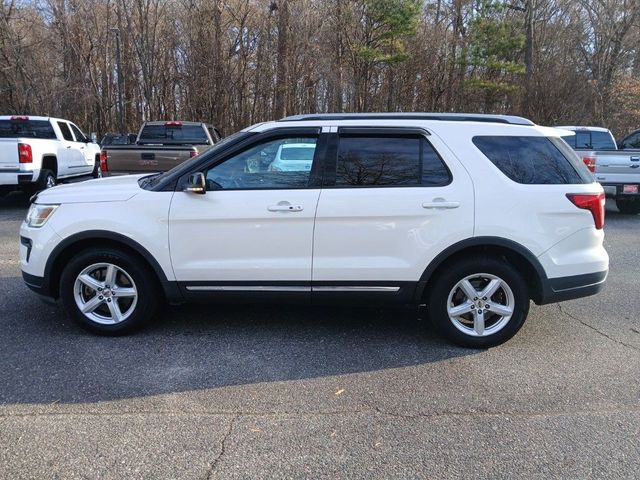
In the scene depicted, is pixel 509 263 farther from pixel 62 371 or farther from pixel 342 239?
pixel 62 371

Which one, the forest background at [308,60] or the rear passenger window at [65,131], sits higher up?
the forest background at [308,60]

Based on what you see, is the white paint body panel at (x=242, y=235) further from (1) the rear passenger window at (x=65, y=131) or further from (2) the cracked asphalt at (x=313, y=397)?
(1) the rear passenger window at (x=65, y=131)

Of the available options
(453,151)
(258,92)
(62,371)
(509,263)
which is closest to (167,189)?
(62,371)

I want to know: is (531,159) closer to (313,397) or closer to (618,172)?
(313,397)

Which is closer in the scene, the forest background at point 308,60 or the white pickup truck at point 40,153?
the white pickup truck at point 40,153

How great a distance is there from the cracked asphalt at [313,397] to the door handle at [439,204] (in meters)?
1.15

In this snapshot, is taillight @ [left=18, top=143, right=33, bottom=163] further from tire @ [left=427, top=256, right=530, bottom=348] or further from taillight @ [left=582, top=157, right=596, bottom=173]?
taillight @ [left=582, top=157, right=596, bottom=173]

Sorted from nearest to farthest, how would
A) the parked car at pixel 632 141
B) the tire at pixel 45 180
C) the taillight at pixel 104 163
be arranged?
the taillight at pixel 104 163 → the tire at pixel 45 180 → the parked car at pixel 632 141

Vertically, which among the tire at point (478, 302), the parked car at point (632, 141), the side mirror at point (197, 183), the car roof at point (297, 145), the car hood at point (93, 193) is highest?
the parked car at point (632, 141)

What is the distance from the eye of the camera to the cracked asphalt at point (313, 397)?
9.16 feet

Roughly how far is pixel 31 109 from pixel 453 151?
94.6 ft

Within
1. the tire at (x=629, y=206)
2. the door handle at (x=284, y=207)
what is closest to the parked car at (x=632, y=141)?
the tire at (x=629, y=206)

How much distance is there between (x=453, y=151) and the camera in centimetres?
416

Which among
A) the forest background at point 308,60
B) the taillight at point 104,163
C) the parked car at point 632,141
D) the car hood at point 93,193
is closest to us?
the car hood at point 93,193
